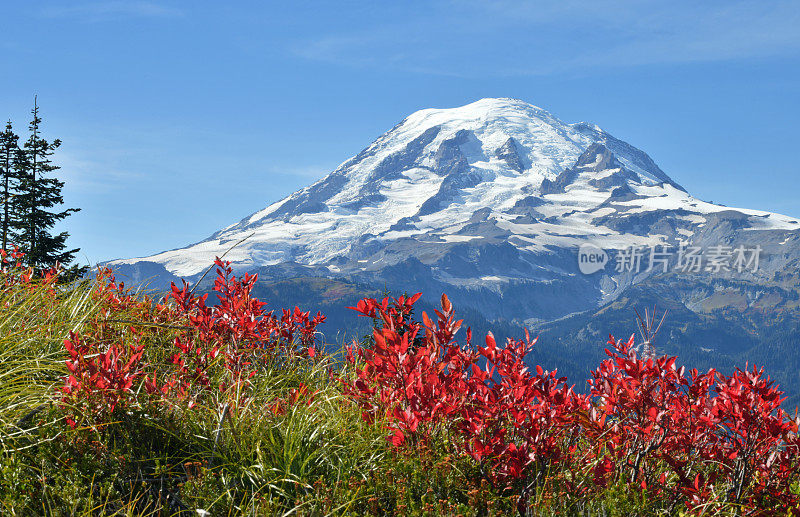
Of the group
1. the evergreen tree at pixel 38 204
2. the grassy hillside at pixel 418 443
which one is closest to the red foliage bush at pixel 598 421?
the grassy hillside at pixel 418 443

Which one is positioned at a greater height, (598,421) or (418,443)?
(598,421)

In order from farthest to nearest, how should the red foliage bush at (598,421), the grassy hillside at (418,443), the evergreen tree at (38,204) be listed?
the evergreen tree at (38,204), the red foliage bush at (598,421), the grassy hillside at (418,443)

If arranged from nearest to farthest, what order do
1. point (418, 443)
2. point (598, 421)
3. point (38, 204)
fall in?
point (418, 443)
point (598, 421)
point (38, 204)

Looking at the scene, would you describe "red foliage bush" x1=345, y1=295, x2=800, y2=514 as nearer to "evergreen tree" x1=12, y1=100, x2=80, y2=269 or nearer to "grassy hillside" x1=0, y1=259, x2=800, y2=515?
"grassy hillside" x1=0, y1=259, x2=800, y2=515

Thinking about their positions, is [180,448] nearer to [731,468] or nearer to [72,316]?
[72,316]

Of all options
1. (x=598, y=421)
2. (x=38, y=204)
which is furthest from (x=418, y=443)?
(x=38, y=204)

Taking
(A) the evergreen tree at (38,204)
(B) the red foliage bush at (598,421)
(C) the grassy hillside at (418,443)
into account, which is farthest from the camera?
(A) the evergreen tree at (38,204)

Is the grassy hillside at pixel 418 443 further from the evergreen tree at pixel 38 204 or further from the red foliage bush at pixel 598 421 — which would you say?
the evergreen tree at pixel 38 204

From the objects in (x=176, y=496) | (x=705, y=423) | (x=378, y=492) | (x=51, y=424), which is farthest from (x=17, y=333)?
(x=705, y=423)

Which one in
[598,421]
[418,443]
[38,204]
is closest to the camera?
[418,443]

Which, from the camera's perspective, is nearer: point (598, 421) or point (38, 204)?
point (598, 421)

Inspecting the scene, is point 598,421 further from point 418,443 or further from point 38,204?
point 38,204

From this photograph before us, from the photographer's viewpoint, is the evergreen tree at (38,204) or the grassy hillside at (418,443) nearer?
the grassy hillside at (418,443)

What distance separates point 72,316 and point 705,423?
7.09m
